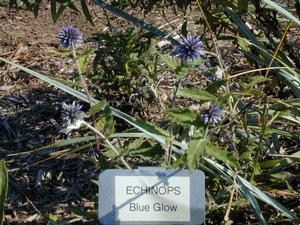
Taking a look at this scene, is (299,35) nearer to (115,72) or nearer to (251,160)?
(115,72)

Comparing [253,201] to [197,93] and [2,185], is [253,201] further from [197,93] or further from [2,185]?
[2,185]

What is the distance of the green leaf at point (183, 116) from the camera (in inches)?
52.6

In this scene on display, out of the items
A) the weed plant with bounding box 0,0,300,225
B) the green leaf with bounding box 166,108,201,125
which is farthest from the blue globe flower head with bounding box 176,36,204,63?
the green leaf with bounding box 166,108,201,125

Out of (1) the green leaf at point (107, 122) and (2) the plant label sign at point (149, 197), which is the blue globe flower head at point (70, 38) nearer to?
(1) the green leaf at point (107, 122)

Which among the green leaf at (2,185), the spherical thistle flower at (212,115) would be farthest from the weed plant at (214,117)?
the green leaf at (2,185)

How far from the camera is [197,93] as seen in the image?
1415 mm

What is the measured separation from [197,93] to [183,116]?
0.09 meters

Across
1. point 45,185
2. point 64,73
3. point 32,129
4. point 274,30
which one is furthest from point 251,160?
point 64,73

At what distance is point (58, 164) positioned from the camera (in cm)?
231

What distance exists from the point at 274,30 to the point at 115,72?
1.87 ft

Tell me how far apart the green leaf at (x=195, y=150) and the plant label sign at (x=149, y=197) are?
0.35 ft

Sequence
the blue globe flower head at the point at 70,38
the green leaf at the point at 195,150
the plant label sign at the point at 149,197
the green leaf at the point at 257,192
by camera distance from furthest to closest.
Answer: the green leaf at the point at 257,192
the blue globe flower head at the point at 70,38
the plant label sign at the point at 149,197
the green leaf at the point at 195,150

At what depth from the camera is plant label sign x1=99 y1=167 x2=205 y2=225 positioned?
4.58ft

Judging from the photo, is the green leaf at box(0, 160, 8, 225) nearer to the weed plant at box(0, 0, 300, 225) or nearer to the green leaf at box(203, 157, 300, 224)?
the weed plant at box(0, 0, 300, 225)
